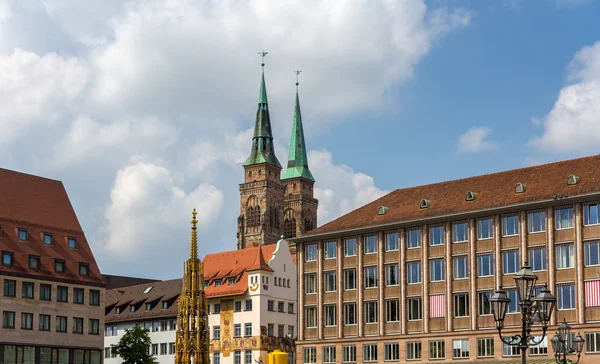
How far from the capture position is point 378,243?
298ft

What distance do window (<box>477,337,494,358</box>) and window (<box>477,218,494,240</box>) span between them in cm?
782

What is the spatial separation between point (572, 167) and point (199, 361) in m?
35.7

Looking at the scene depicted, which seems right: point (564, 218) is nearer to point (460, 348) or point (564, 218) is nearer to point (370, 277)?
point (460, 348)

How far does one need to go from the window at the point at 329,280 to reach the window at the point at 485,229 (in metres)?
15.1

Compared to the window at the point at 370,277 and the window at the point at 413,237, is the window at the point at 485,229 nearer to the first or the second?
the window at the point at 413,237

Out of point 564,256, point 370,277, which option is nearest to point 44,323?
point 370,277

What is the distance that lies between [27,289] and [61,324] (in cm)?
468

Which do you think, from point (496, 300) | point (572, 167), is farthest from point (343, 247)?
point (496, 300)

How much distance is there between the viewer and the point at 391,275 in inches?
3531

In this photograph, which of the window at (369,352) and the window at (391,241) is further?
the window at (391,241)

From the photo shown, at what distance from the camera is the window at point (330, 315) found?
93312 millimetres

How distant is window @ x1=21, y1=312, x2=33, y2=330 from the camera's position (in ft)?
303

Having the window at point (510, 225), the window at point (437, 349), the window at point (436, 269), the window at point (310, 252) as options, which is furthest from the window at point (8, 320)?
the window at point (510, 225)

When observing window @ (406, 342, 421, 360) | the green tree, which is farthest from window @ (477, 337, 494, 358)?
the green tree
